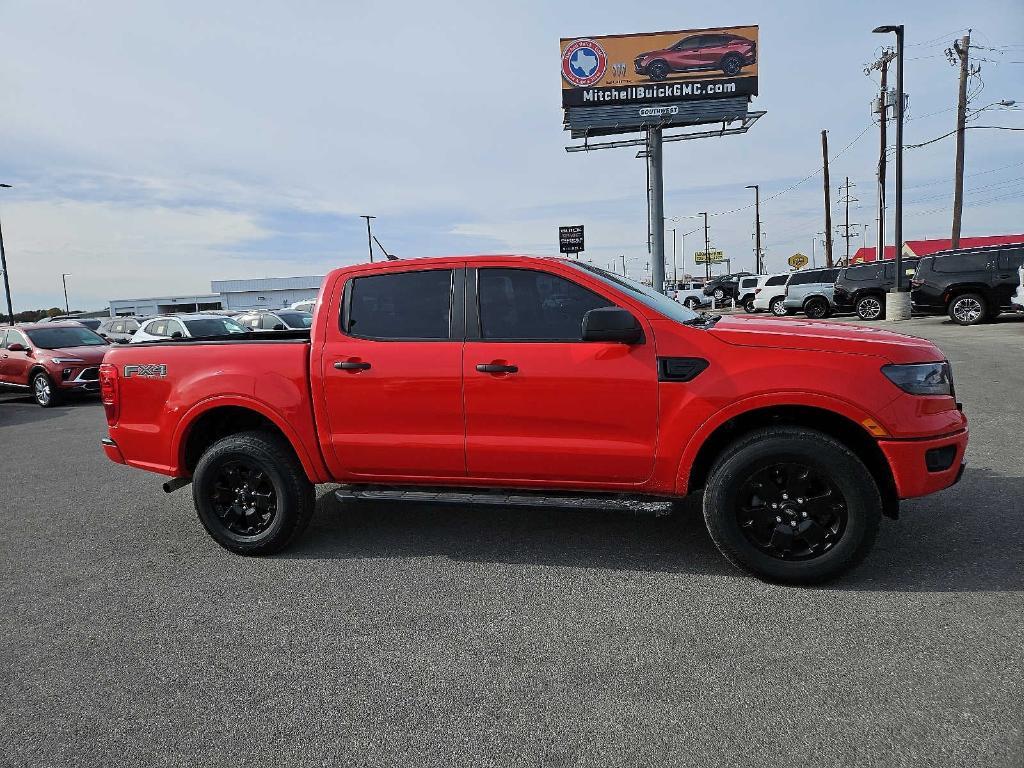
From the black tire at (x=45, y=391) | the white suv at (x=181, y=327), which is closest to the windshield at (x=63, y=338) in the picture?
the black tire at (x=45, y=391)

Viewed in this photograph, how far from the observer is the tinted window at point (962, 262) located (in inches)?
678

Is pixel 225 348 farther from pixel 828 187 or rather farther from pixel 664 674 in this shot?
pixel 828 187

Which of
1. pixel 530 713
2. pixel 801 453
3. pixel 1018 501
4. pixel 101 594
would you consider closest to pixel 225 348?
pixel 101 594

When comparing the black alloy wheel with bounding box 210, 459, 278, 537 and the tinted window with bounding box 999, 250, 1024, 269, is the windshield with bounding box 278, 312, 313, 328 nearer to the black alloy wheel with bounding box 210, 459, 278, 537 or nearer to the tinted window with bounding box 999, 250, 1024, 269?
the black alloy wheel with bounding box 210, 459, 278, 537

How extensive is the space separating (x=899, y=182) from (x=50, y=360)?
23.6 m

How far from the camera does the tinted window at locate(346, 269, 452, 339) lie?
13.3 feet

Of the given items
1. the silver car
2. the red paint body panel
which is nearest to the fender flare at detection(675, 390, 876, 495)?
the red paint body panel

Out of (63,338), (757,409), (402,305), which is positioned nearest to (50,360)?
(63,338)

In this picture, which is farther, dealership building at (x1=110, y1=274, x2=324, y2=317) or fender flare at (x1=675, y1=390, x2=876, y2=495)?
dealership building at (x1=110, y1=274, x2=324, y2=317)

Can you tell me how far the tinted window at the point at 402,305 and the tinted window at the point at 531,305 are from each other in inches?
10.0

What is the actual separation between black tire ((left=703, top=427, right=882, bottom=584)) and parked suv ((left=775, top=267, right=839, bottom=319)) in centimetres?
2292

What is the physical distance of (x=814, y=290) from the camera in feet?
79.3

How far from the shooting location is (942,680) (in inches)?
104

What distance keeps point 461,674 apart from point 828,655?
1577mm
